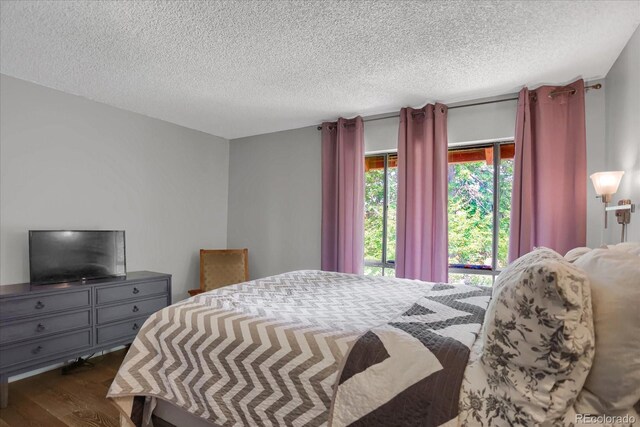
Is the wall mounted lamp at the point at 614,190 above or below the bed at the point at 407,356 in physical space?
above

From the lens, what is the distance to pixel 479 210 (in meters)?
3.35

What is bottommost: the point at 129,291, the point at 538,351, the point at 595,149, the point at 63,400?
the point at 63,400

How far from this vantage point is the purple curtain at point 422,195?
3256 millimetres

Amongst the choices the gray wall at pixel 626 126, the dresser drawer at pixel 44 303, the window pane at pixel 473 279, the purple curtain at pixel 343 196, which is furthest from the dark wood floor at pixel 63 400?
the gray wall at pixel 626 126

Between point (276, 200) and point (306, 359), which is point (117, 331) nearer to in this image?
point (276, 200)

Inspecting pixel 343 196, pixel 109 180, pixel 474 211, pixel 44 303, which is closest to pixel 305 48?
pixel 343 196

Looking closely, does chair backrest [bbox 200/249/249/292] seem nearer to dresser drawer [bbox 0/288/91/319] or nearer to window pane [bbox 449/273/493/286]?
dresser drawer [bbox 0/288/91/319]

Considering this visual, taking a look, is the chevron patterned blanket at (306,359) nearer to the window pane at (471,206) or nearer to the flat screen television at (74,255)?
the window pane at (471,206)

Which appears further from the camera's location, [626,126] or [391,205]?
[391,205]

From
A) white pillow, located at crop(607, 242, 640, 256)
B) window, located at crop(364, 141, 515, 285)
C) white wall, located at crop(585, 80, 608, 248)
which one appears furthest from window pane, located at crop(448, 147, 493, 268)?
white pillow, located at crop(607, 242, 640, 256)

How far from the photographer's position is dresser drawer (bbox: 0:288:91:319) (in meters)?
2.33

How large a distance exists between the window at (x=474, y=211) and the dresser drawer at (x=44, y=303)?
295cm

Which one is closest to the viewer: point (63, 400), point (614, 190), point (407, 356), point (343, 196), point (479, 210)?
point (407, 356)

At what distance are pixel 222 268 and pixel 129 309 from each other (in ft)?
3.90
